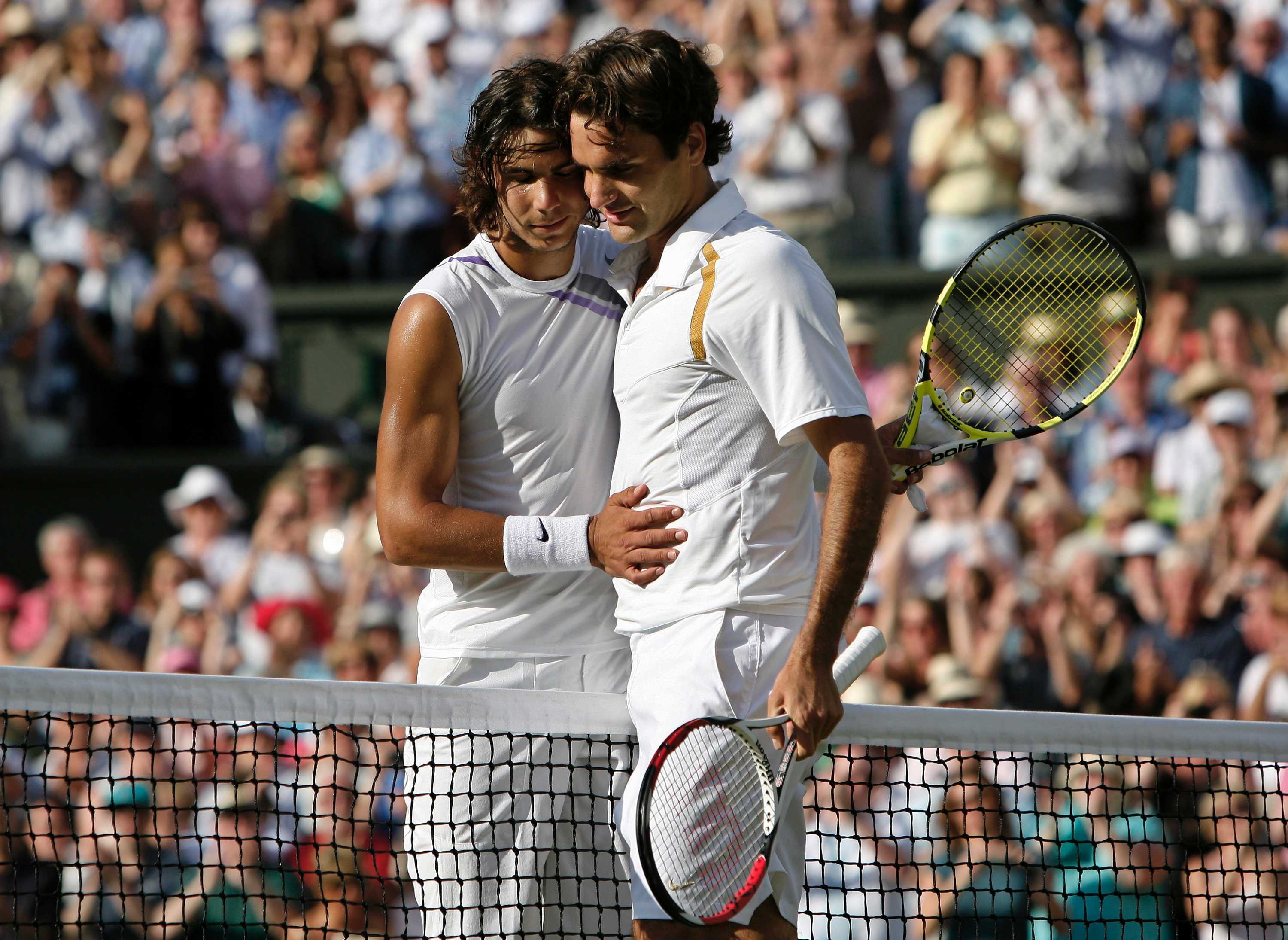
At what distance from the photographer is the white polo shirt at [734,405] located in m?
3.21

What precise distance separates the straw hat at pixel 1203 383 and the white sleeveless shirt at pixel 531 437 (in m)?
5.12

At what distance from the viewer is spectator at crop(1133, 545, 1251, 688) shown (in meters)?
7.16

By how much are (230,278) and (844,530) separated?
8.16 metres

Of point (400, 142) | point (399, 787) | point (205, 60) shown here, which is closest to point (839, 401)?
point (399, 787)

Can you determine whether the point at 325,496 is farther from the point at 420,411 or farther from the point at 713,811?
the point at 713,811

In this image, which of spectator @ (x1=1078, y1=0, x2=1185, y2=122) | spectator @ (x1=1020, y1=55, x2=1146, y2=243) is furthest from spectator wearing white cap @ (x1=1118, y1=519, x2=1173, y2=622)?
spectator @ (x1=1078, y1=0, x2=1185, y2=122)

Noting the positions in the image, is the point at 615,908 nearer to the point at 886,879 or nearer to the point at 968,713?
the point at 968,713

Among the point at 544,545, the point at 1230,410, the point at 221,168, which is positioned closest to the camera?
the point at 544,545

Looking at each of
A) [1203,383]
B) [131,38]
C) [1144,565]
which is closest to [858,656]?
[1144,565]

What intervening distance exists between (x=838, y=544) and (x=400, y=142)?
8.44 m

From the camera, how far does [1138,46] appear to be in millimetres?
10531

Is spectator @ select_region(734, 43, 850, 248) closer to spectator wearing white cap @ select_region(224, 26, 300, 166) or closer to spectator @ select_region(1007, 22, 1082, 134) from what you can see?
spectator @ select_region(1007, 22, 1082, 134)

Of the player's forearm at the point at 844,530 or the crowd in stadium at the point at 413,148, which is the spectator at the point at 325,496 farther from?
the player's forearm at the point at 844,530

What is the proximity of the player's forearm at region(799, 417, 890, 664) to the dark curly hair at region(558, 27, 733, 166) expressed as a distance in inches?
27.2
